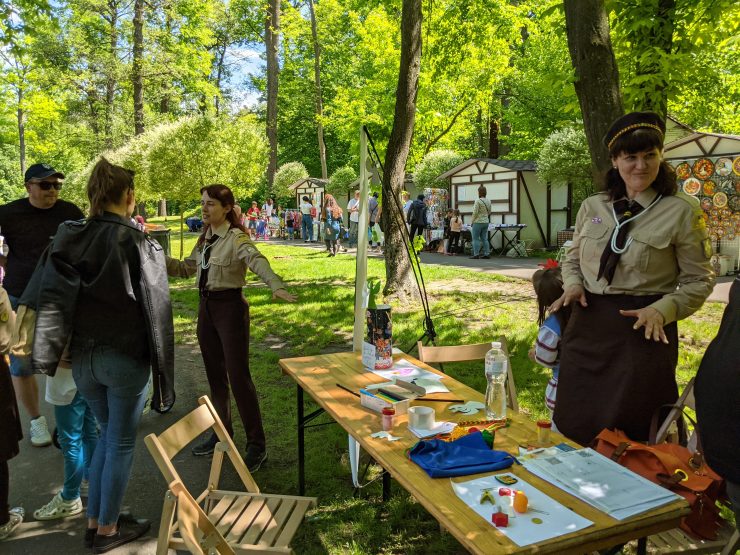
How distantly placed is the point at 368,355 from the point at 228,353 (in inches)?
47.0

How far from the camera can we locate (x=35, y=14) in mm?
8680

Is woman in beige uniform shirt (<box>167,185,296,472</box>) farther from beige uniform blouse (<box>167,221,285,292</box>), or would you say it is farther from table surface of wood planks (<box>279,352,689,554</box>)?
table surface of wood planks (<box>279,352,689,554</box>)

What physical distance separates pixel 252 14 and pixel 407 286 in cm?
2936

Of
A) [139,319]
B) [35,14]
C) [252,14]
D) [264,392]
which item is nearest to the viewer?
[139,319]

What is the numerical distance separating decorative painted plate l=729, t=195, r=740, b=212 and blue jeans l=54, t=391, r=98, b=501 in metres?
12.9

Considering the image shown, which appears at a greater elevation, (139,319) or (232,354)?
(139,319)

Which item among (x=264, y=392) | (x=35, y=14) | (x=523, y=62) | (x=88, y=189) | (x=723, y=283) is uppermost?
(x=523, y=62)

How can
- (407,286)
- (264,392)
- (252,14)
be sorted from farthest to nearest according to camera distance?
(252,14) < (407,286) < (264,392)

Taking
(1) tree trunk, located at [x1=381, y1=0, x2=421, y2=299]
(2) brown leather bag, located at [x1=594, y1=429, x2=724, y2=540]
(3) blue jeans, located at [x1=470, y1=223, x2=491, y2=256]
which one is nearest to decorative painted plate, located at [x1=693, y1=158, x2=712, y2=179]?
(3) blue jeans, located at [x1=470, y1=223, x2=491, y2=256]

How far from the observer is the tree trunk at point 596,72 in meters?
4.56

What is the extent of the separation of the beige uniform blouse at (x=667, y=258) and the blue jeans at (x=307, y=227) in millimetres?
21344

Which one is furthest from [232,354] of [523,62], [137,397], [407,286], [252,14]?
[252,14]

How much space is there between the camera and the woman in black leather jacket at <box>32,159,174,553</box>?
281 cm

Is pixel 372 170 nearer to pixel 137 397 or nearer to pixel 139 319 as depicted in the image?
pixel 139 319
